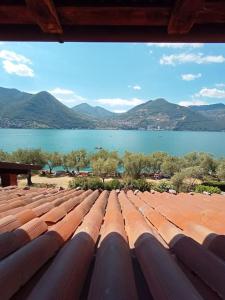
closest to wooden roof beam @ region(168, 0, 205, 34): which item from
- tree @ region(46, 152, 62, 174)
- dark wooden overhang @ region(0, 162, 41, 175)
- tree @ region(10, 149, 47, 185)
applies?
dark wooden overhang @ region(0, 162, 41, 175)

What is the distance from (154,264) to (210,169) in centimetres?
5437

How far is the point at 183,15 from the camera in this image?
1.67 meters

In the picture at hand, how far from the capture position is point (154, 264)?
1770mm

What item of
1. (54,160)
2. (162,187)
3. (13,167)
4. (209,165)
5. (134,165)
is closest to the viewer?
(13,167)

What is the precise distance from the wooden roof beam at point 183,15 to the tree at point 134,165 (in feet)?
160

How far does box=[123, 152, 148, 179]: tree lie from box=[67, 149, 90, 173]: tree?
8864 millimetres

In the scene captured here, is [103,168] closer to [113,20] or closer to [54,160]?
[54,160]

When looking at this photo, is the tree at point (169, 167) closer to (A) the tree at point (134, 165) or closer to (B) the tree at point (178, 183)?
(A) the tree at point (134, 165)

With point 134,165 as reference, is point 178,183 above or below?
above

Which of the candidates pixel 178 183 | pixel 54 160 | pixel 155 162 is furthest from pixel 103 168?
pixel 178 183

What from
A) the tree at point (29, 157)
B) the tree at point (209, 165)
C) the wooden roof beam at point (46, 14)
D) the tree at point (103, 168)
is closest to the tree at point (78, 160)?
the tree at point (29, 157)

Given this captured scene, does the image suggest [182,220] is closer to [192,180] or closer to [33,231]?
[33,231]

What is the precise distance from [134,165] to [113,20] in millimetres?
49715

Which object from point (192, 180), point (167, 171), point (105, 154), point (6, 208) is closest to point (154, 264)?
point (6, 208)
